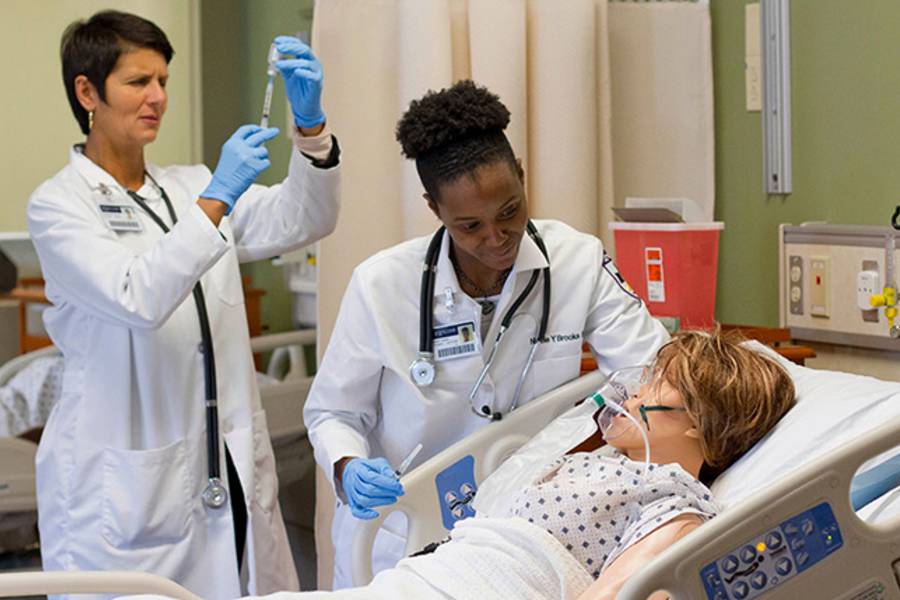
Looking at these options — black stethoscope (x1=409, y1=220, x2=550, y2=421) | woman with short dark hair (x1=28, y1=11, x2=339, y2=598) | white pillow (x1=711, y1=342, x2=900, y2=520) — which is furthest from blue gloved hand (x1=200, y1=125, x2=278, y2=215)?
white pillow (x1=711, y1=342, x2=900, y2=520)

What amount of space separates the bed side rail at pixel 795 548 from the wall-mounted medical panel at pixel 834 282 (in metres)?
1.05

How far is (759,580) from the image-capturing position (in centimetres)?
133

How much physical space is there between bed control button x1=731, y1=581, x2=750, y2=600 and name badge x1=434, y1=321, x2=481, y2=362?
0.79 m

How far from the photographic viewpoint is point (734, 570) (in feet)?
4.33

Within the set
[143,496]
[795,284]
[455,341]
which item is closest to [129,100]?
[143,496]

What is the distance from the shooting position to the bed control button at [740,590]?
1.32 metres

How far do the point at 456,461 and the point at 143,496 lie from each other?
0.74 metres

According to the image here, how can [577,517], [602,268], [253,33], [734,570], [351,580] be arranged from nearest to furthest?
[734,570], [577,517], [351,580], [602,268], [253,33]

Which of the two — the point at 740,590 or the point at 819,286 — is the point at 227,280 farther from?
the point at 740,590

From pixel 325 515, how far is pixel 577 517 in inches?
53.2

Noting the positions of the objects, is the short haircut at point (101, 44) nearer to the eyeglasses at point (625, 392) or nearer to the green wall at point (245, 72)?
the eyeglasses at point (625, 392)

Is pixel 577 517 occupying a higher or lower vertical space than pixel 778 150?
lower

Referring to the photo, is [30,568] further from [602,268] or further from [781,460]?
[781,460]

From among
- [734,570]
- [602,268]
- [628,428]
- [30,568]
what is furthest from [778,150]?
[30,568]
